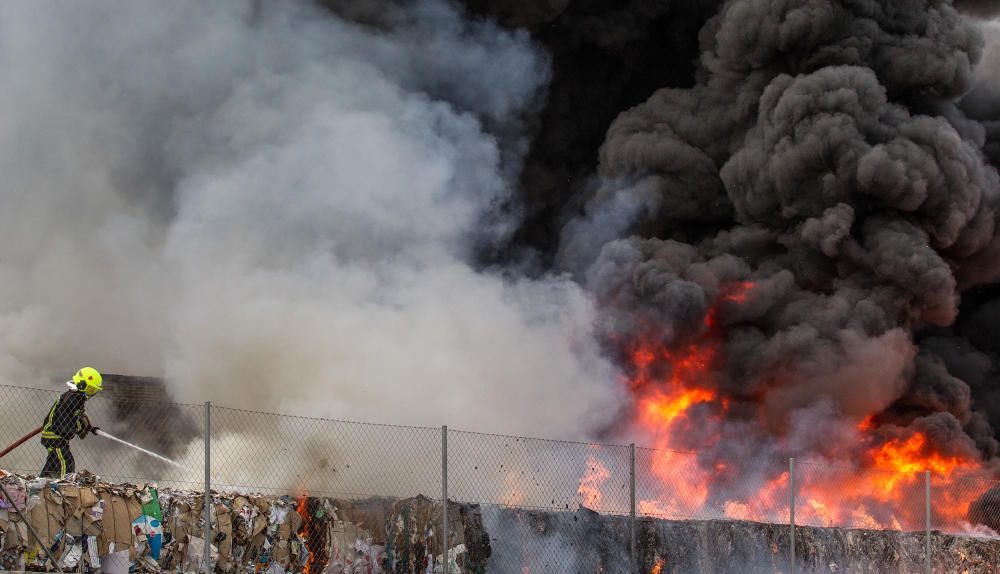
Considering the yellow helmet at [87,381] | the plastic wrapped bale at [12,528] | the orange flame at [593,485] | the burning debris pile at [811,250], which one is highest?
the burning debris pile at [811,250]

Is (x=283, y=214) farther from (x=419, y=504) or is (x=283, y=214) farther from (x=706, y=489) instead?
(x=419, y=504)

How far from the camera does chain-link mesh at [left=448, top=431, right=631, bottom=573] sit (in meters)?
21.4

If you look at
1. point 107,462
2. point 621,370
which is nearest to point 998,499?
point 621,370

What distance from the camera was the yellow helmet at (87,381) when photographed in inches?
771

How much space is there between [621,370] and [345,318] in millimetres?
7754

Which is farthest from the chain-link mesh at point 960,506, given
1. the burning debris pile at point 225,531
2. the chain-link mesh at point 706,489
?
the burning debris pile at point 225,531

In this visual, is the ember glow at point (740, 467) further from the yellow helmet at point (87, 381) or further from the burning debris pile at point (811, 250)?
the yellow helmet at point (87, 381)

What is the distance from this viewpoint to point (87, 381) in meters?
Answer: 19.7

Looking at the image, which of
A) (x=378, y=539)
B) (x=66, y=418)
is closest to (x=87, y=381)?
(x=66, y=418)

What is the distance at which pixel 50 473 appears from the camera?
62.1 feet

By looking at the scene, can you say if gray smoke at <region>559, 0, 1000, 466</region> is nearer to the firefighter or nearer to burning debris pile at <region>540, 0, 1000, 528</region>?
burning debris pile at <region>540, 0, 1000, 528</region>

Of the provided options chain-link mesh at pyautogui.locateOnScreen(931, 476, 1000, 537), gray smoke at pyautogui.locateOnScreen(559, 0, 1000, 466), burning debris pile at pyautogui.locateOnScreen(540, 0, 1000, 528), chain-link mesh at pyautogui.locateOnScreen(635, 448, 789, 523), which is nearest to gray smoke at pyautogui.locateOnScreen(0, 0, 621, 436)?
chain-link mesh at pyautogui.locateOnScreen(635, 448, 789, 523)

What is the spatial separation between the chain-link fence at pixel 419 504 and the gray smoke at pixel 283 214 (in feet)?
5.17

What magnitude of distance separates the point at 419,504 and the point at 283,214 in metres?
10.7
